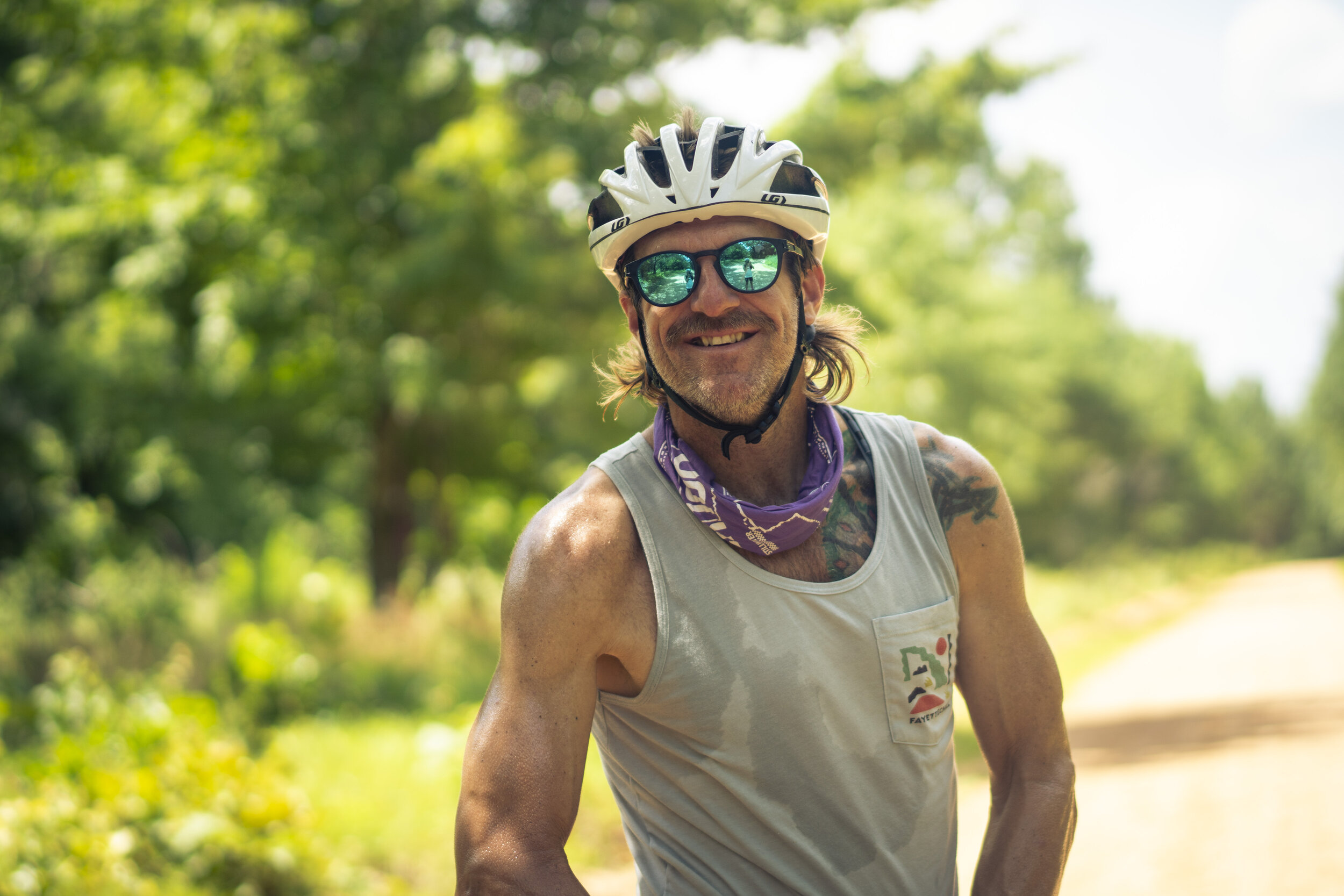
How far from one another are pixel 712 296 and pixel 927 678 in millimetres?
863

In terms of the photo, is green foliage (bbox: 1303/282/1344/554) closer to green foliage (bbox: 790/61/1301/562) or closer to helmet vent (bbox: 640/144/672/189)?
green foliage (bbox: 790/61/1301/562)

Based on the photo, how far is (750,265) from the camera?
228cm

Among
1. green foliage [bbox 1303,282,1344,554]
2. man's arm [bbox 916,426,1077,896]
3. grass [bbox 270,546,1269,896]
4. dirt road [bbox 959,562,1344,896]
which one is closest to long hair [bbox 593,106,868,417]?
man's arm [bbox 916,426,1077,896]

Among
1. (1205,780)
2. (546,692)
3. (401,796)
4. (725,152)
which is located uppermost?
(725,152)

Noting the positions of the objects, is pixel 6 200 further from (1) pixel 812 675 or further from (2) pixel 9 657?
(1) pixel 812 675

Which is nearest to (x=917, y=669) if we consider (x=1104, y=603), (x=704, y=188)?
(x=704, y=188)

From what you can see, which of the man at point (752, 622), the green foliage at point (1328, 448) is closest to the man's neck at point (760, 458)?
the man at point (752, 622)

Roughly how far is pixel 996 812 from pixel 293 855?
4.07 metres

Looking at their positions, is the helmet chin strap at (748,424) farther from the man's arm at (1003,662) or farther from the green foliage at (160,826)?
the green foliage at (160,826)

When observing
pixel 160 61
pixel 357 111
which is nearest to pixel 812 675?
pixel 357 111

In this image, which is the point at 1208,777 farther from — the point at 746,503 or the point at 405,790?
the point at 746,503

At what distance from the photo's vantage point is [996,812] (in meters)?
2.29

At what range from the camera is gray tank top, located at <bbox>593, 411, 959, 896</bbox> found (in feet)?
6.44

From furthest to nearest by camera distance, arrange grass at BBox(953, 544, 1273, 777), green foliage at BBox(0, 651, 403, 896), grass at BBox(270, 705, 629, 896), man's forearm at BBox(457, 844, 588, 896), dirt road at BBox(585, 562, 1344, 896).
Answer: grass at BBox(953, 544, 1273, 777), dirt road at BBox(585, 562, 1344, 896), grass at BBox(270, 705, 629, 896), green foliage at BBox(0, 651, 403, 896), man's forearm at BBox(457, 844, 588, 896)
